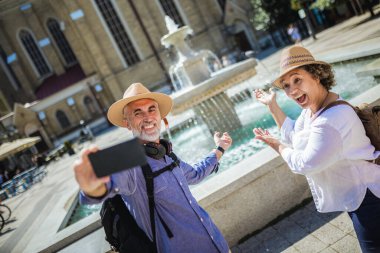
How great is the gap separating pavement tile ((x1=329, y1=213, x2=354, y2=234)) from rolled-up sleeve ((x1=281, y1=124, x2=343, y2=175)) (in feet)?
5.48

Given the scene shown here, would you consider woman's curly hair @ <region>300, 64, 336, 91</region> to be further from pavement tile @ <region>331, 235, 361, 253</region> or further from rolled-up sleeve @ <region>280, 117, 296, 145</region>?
pavement tile @ <region>331, 235, 361, 253</region>

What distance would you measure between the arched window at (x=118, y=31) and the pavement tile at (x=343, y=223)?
2906cm

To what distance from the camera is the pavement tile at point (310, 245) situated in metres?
3.13

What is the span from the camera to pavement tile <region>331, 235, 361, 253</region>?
290 cm

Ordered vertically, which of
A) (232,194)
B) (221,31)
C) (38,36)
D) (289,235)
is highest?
(38,36)

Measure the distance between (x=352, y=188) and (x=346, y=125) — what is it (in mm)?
470

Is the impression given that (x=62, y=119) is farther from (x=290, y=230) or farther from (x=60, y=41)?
(x=290, y=230)

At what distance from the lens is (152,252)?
196cm

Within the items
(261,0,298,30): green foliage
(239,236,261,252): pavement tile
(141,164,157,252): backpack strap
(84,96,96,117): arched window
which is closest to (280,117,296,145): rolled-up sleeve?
(141,164,157,252): backpack strap

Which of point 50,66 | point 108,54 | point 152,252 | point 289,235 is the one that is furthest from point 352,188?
point 50,66

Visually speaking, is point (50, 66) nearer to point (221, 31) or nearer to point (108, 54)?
point (108, 54)

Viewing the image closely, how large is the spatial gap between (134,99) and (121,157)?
1.04m

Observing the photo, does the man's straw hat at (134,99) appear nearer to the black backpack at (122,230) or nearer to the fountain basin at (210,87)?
the black backpack at (122,230)

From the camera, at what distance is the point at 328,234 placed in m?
3.26
